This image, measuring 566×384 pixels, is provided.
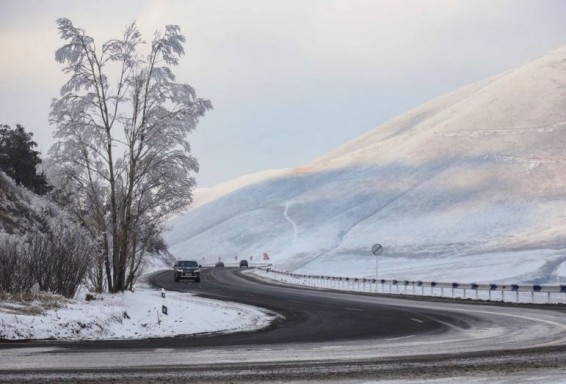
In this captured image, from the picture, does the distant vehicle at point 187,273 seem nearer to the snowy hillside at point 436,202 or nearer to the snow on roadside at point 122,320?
the snowy hillside at point 436,202

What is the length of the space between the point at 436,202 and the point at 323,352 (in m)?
127

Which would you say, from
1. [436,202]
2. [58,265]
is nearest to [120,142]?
[58,265]

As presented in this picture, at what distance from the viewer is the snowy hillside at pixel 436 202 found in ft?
362

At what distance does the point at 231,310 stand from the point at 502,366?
1951 cm

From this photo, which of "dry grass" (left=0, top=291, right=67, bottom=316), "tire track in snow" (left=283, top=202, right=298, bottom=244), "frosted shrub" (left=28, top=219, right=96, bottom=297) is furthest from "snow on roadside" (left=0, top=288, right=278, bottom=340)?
"tire track in snow" (left=283, top=202, right=298, bottom=244)

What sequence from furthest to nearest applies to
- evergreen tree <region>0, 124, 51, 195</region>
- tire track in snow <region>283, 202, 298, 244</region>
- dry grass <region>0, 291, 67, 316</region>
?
tire track in snow <region>283, 202, 298, 244</region> < evergreen tree <region>0, 124, 51, 195</region> < dry grass <region>0, 291, 67, 316</region>

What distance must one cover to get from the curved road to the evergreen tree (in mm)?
53952

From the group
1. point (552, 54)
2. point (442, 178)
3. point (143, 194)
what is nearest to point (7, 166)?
point (143, 194)

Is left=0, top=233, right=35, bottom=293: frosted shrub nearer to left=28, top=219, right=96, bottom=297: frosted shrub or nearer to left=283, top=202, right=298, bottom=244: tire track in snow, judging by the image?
left=28, top=219, right=96, bottom=297: frosted shrub

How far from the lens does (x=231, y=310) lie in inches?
1246

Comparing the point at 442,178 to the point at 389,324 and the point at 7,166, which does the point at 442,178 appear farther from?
the point at 389,324

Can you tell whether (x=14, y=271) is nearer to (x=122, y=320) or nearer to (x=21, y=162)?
(x=122, y=320)

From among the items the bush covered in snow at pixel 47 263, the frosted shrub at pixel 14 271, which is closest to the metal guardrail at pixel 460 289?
the bush covered in snow at pixel 47 263

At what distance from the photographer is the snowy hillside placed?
110 meters
